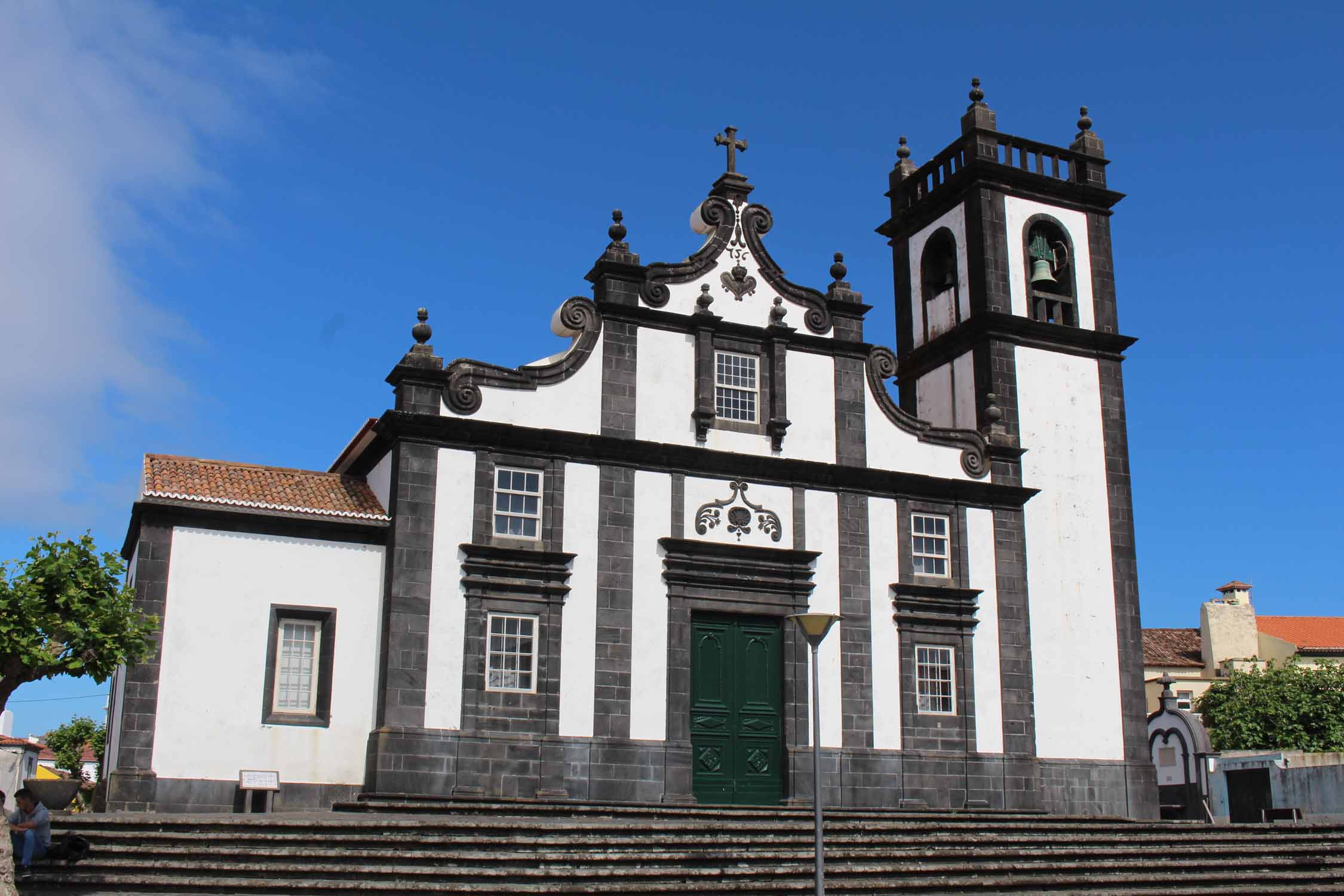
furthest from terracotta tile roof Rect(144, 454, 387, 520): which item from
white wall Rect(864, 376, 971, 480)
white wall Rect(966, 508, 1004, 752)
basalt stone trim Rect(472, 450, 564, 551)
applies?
white wall Rect(966, 508, 1004, 752)

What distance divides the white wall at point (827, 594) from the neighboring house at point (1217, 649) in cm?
2740

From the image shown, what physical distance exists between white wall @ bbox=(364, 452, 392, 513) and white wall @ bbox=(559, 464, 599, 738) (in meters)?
2.49

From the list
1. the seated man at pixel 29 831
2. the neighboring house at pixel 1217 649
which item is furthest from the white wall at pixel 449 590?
the neighboring house at pixel 1217 649

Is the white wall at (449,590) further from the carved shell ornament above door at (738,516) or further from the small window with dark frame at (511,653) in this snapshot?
the carved shell ornament above door at (738,516)

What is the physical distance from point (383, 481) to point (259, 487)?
1710 mm

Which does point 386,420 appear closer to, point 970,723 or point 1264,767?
point 970,723

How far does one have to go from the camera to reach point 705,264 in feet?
70.2

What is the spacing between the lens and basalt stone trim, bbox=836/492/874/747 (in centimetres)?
2044

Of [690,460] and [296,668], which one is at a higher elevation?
[690,460]

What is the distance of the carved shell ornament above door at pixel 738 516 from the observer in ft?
66.9

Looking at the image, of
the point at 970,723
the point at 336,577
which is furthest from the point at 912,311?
the point at 336,577

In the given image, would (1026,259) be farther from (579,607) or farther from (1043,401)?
(579,607)

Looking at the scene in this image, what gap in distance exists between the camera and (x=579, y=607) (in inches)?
757

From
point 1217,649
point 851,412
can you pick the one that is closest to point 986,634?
point 851,412
